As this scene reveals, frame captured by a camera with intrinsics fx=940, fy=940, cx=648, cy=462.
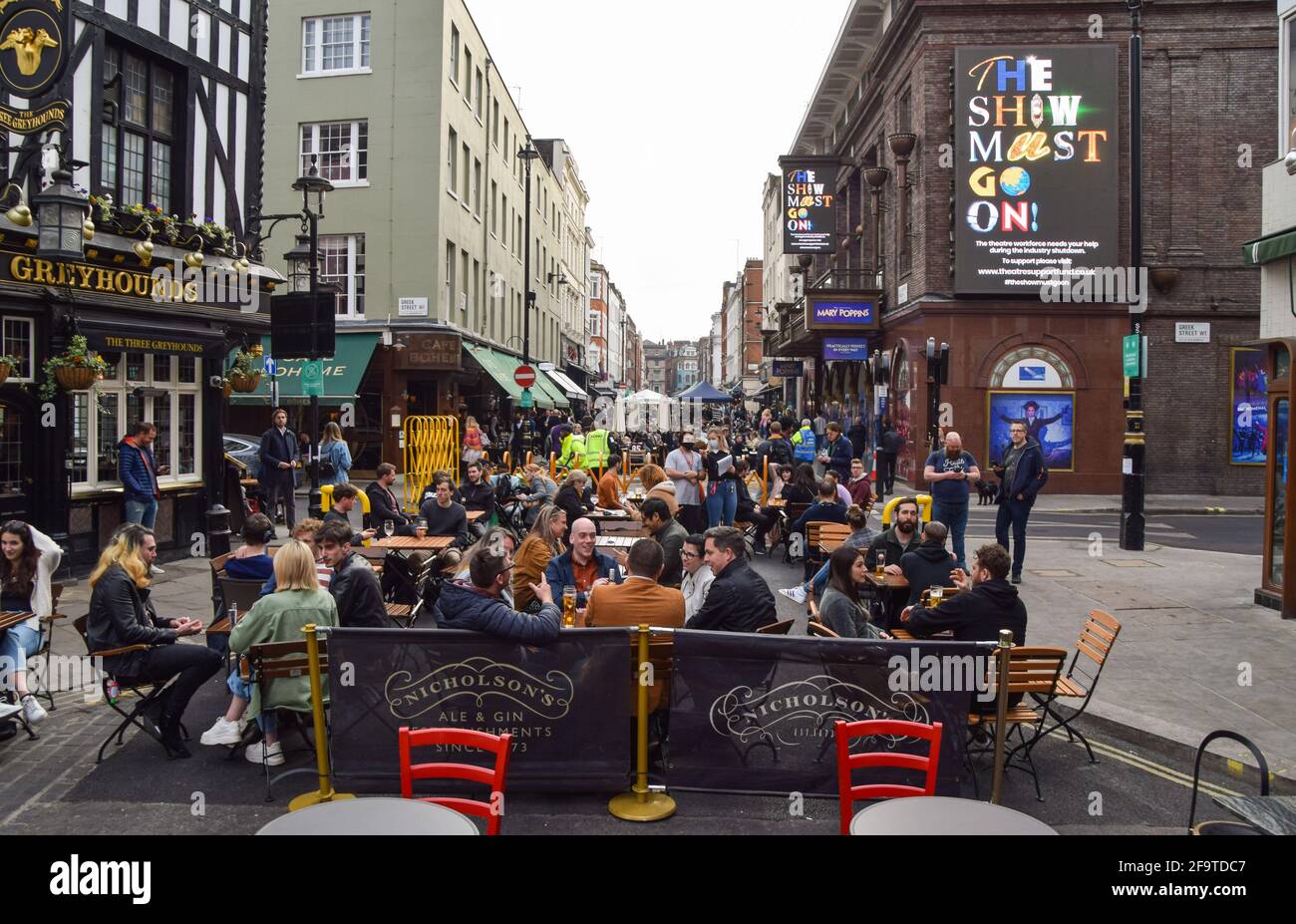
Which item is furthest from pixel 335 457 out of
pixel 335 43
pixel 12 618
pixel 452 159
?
pixel 335 43

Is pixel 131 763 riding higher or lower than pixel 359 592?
lower

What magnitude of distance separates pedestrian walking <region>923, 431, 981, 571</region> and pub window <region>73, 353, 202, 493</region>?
34.4ft

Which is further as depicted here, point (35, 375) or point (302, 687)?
point (35, 375)

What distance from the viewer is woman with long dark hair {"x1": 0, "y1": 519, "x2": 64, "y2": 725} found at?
264 inches

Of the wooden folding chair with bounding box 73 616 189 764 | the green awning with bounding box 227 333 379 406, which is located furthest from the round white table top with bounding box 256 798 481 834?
the green awning with bounding box 227 333 379 406

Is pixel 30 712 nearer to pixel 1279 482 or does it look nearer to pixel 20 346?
pixel 20 346

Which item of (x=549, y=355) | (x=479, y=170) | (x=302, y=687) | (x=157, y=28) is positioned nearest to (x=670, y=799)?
(x=302, y=687)

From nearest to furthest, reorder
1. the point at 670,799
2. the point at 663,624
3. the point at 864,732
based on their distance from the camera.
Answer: the point at 864,732 < the point at 670,799 < the point at 663,624

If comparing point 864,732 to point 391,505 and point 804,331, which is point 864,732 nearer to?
point 391,505

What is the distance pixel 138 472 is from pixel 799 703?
31.8ft

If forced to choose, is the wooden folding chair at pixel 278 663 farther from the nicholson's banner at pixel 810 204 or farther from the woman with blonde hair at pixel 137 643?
the nicholson's banner at pixel 810 204

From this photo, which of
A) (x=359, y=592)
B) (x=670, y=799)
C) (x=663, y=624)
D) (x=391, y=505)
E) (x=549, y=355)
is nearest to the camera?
(x=670, y=799)

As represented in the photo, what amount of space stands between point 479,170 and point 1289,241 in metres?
27.2
